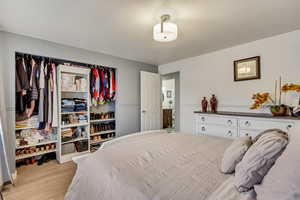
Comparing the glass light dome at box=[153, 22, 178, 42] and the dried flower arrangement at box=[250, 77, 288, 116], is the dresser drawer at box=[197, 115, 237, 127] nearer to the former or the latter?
the dried flower arrangement at box=[250, 77, 288, 116]

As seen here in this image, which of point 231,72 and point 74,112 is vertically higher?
point 231,72

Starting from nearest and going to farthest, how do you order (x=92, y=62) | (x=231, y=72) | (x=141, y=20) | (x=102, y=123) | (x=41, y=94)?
(x=141, y=20) → (x=41, y=94) → (x=231, y=72) → (x=92, y=62) → (x=102, y=123)

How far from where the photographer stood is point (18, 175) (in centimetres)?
219

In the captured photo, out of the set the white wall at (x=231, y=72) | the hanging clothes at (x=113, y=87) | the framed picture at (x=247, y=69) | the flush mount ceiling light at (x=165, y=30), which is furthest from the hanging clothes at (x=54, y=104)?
the framed picture at (x=247, y=69)

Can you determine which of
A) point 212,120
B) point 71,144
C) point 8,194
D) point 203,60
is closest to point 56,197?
point 8,194

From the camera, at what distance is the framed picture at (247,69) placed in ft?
8.16

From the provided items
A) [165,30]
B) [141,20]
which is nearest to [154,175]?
[165,30]

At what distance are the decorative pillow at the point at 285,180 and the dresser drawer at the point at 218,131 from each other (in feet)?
6.09

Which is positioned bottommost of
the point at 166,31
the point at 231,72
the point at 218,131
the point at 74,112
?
the point at 218,131

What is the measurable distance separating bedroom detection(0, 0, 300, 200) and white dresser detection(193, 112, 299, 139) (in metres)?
0.02

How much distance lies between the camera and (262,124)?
6.87 ft

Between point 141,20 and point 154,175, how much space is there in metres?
1.76

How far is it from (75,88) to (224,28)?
9.17 feet

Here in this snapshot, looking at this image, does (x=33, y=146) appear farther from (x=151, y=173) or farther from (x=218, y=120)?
(x=218, y=120)
